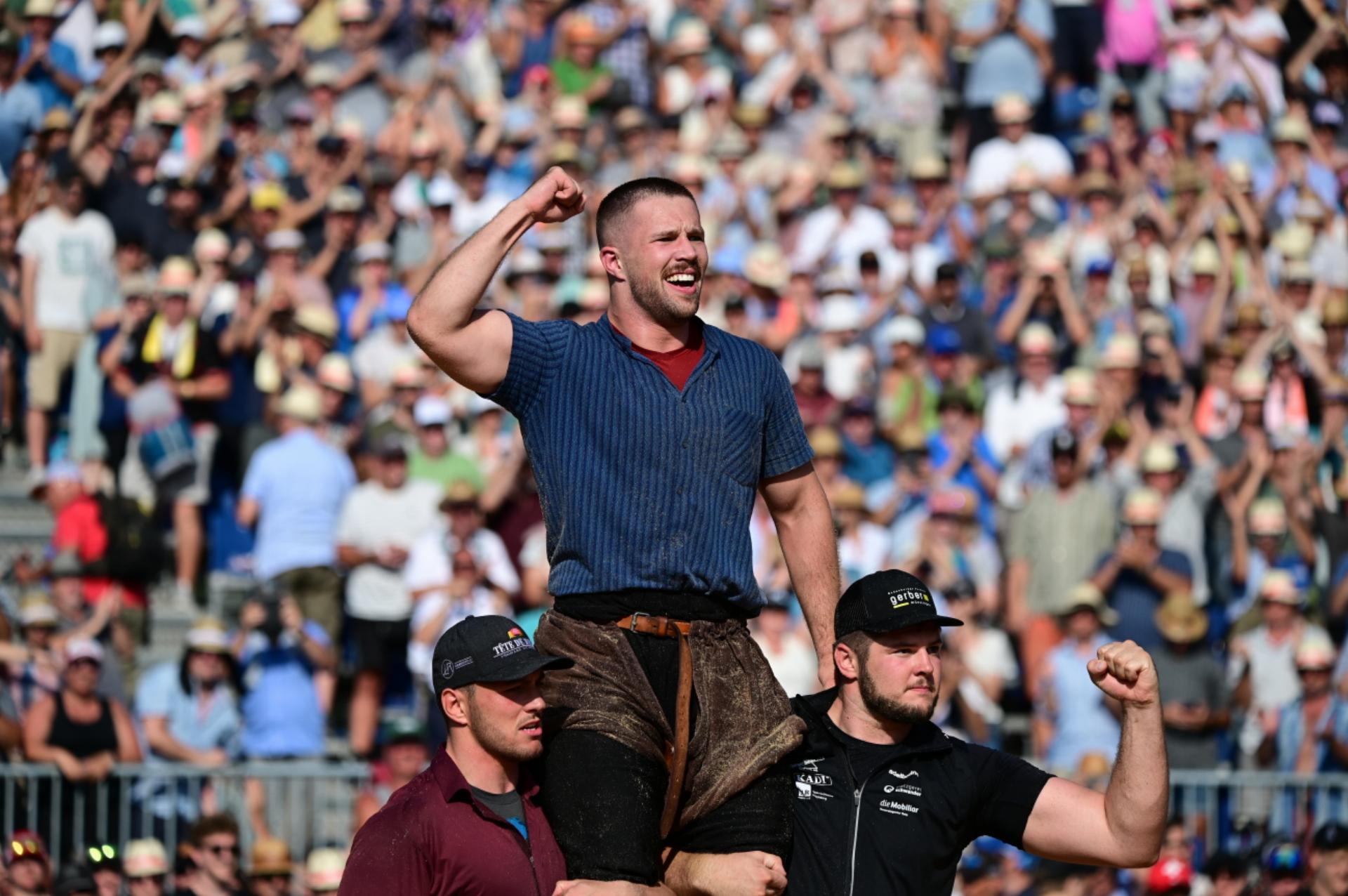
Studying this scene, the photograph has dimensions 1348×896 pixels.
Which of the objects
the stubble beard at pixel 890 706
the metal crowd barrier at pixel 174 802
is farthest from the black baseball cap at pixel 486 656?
the metal crowd barrier at pixel 174 802

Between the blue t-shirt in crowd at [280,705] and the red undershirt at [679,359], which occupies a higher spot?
the red undershirt at [679,359]

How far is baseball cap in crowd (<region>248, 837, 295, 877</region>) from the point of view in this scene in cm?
1192

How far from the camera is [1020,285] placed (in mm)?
16203

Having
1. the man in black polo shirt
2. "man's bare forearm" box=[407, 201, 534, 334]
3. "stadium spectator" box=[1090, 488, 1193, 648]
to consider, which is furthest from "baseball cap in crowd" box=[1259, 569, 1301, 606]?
"man's bare forearm" box=[407, 201, 534, 334]

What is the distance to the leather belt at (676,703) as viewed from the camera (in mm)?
6672

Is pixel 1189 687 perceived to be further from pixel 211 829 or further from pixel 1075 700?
pixel 211 829

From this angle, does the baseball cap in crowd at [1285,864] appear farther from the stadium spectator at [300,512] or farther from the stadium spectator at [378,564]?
the stadium spectator at [300,512]

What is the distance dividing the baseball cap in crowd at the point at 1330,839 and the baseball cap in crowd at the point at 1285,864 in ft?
0.45

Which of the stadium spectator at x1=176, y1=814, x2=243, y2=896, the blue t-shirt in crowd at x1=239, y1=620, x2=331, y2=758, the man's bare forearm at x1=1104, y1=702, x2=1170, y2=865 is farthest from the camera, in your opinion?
the blue t-shirt in crowd at x1=239, y1=620, x2=331, y2=758

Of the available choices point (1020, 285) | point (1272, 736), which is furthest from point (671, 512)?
point (1020, 285)

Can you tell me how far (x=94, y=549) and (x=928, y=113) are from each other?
7525mm

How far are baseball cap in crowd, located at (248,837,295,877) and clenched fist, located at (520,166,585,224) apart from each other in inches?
239

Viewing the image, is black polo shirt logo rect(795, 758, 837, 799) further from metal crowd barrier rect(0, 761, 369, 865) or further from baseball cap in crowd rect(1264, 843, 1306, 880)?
metal crowd barrier rect(0, 761, 369, 865)

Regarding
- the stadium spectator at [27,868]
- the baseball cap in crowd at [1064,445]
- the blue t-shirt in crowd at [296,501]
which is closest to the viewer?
the stadium spectator at [27,868]
